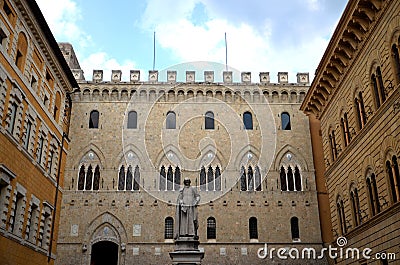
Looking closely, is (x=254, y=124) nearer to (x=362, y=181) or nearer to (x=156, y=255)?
(x=156, y=255)

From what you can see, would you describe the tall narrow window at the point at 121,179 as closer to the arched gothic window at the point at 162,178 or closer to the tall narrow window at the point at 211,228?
the arched gothic window at the point at 162,178

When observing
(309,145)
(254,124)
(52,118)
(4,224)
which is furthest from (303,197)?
(4,224)

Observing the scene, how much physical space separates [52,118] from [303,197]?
15.0 meters

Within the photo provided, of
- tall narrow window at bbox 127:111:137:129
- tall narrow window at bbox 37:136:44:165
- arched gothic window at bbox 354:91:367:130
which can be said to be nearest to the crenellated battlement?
tall narrow window at bbox 127:111:137:129

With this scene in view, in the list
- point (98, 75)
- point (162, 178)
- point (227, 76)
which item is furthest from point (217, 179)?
point (98, 75)

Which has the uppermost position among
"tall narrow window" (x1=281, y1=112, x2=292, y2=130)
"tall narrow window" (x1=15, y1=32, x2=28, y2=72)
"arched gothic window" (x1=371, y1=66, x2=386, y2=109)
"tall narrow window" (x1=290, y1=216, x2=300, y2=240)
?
"tall narrow window" (x1=281, y1=112, x2=292, y2=130)

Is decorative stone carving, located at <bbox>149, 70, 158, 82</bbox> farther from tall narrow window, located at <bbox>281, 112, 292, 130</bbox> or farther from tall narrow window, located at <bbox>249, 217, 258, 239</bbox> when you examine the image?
tall narrow window, located at <bbox>249, 217, 258, 239</bbox>

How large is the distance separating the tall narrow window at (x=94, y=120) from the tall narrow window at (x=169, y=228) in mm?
7453

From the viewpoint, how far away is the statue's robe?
546 inches

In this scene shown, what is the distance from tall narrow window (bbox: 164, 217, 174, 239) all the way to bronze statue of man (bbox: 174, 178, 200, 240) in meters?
12.4

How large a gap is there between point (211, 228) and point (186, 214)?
1276 cm

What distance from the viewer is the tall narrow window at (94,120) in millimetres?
28547

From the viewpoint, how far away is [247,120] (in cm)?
2909

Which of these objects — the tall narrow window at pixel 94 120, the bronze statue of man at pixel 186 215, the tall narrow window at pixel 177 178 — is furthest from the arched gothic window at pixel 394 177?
the tall narrow window at pixel 94 120
